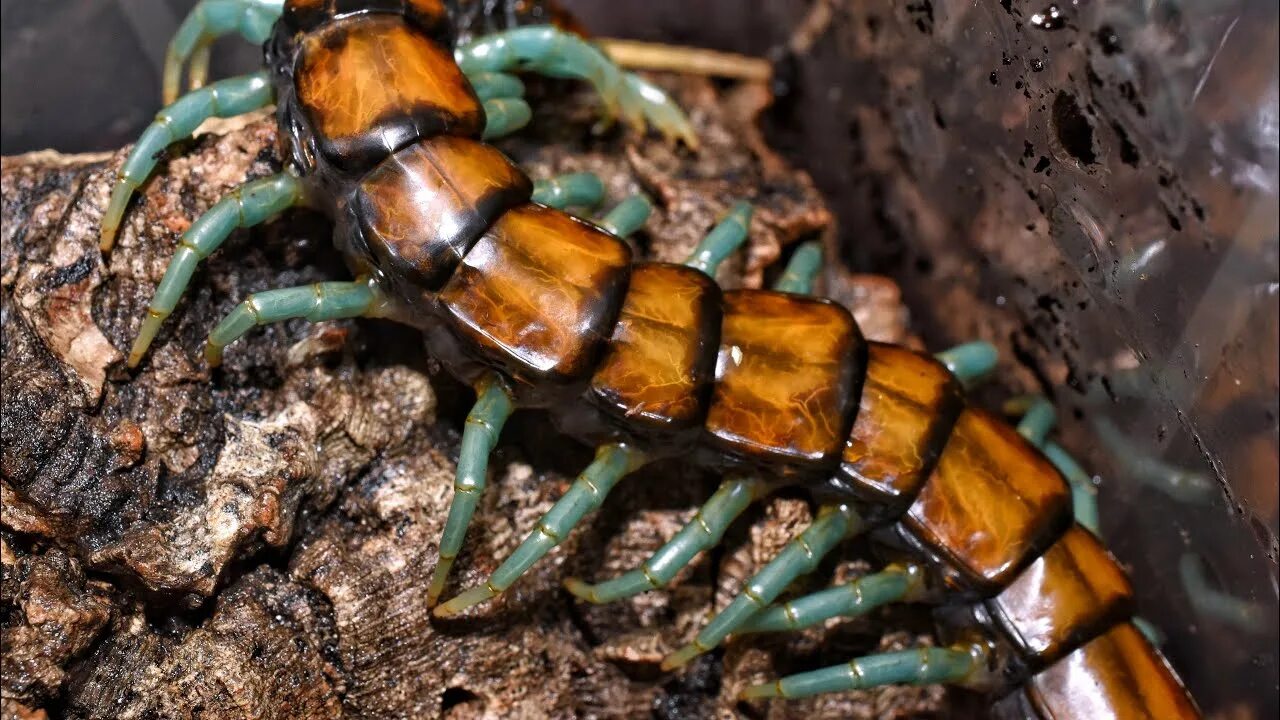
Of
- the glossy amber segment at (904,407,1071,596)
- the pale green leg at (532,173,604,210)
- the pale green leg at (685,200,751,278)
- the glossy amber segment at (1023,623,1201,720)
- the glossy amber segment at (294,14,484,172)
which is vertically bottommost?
the glossy amber segment at (1023,623,1201,720)

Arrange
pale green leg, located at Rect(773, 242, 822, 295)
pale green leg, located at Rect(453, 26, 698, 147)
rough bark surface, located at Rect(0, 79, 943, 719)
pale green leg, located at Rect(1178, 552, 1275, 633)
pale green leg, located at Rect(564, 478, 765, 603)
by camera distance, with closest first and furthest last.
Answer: rough bark surface, located at Rect(0, 79, 943, 719) → pale green leg, located at Rect(564, 478, 765, 603) → pale green leg, located at Rect(1178, 552, 1275, 633) → pale green leg, located at Rect(453, 26, 698, 147) → pale green leg, located at Rect(773, 242, 822, 295)

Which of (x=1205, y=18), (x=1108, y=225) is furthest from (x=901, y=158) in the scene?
(x=1205, y=18)

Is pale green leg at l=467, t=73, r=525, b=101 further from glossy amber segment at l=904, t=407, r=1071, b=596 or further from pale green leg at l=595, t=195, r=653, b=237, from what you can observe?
glossy amber segment at l=904, t=407, r=1071, b=596

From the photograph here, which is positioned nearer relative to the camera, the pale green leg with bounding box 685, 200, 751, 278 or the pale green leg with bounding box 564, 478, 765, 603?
the pale green leg with bounding box 564, 478, 765, 603

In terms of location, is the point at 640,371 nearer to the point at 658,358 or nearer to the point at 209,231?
the point at 658,358

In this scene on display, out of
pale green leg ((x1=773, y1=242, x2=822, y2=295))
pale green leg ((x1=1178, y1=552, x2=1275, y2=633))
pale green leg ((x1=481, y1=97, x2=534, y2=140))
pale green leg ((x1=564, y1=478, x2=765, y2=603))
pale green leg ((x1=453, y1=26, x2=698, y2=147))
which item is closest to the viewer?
pale green leg ((x1=564, y1=478, x2=765, y2=603))

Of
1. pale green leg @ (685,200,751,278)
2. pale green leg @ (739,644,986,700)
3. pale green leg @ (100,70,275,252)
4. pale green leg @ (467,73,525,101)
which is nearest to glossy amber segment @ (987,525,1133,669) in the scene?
pale green leg @ (739,644,986,700)

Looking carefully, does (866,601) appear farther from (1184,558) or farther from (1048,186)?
(1048,186)

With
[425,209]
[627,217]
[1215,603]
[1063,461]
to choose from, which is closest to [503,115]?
[627,217]
